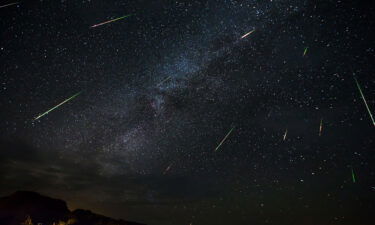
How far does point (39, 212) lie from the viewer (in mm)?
17750

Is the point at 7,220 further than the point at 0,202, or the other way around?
the point at 0,202

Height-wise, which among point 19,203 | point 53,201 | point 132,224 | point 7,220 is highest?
point 7,220

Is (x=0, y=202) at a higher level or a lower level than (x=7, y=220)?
lower

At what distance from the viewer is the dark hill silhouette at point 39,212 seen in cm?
1574

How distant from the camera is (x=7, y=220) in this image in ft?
50.0

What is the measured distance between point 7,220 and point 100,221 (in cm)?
492

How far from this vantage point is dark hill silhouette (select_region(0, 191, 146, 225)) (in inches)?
620

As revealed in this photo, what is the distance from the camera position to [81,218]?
1767 cm

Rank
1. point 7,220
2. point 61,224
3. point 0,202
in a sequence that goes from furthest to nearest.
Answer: point 0,202
point 7,220
point 61,224

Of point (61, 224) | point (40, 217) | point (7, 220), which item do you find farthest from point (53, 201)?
point (61, 224)

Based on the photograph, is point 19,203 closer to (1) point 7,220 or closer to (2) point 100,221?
(1) point 7,220

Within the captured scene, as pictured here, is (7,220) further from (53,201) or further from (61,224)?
(53,201)

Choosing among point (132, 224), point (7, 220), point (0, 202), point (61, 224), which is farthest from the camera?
point (132, 224)

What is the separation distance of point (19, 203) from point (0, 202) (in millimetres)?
1214
